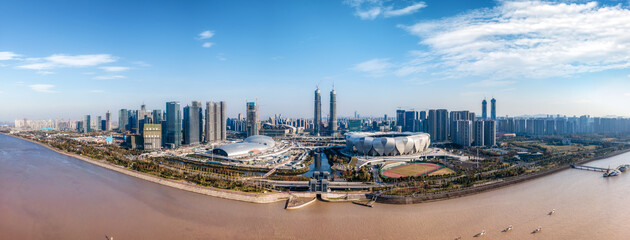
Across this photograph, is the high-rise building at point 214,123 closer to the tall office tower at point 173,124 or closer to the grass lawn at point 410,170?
the tall office tower at point 173,124

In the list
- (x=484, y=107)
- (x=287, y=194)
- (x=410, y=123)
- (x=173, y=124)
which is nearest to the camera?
(x=287, y=194)

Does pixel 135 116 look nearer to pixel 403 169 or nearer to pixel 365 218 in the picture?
pixel 403 169

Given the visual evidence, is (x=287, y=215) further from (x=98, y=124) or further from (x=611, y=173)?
(x=98, y=124)

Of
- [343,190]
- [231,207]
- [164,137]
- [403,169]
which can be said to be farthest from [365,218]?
[164,137]

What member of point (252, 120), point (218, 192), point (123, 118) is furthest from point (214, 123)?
point (123, 118)

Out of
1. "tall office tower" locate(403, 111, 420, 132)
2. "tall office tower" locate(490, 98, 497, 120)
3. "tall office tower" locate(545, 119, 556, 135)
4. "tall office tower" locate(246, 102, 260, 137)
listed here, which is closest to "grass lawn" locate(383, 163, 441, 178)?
"tall office tower" locate(246, 102, 260, 137)

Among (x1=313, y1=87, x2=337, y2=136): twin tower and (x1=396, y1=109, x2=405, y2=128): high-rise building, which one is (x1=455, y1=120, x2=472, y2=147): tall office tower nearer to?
(x1=396, y1=109, x2=405, y2=128): high-rise building

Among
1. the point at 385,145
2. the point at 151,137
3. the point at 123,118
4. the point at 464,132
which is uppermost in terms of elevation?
the point at 123,118
